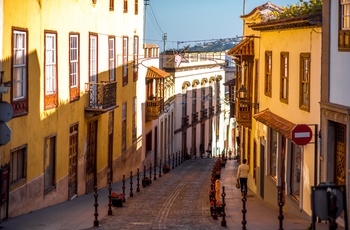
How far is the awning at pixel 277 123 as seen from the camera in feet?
68.2

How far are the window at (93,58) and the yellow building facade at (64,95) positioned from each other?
0.12 ft

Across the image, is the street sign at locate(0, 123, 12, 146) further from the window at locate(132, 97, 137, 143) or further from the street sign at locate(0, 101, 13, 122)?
the window at locate(132, 97, 137, 143)

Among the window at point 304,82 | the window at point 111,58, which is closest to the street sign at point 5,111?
the window at point 304,82

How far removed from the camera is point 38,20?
20312mm

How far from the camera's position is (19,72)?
1902 cm

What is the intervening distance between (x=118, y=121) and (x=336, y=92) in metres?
17.6

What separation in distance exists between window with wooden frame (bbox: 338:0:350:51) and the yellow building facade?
7612 millimetres

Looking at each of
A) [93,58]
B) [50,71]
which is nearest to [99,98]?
[93,58]

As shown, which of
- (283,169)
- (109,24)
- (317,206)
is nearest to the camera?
(317,206)

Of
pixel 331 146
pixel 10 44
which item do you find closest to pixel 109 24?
pixel 10 44

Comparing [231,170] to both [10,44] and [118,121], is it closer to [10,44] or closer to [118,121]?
[118,121]

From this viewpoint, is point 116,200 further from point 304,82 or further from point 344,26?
point 344,26

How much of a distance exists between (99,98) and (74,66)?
2.65 metres

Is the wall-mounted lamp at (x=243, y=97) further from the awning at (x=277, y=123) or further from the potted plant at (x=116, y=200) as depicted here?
the potted plant at (x=116, y=200)
